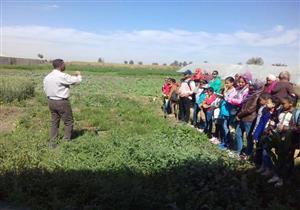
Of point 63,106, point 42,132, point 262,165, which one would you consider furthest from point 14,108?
point 262,165

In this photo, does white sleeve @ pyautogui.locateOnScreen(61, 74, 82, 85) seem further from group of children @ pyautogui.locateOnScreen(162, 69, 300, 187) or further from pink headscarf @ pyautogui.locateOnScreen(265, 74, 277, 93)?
pink headscarf @ pyautogui.locateOnScreen(265, 74, 277, 93)

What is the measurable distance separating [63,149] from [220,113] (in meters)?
3.91

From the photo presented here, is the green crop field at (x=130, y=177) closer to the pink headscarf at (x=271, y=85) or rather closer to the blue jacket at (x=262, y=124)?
the blue jacket at (x=262, y=124)

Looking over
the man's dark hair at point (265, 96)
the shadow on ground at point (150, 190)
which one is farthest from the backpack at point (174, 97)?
the shadow on ground at point (150, 190)

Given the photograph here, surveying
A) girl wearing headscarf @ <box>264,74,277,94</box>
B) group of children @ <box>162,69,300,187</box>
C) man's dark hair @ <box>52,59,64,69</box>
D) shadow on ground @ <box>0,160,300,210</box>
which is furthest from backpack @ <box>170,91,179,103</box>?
shadow on ground @ <box>0,160,300,210</box>

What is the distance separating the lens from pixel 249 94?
8438 millimetres

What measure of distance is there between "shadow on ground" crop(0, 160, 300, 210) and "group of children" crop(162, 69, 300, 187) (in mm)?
628

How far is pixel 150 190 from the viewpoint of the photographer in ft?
17.2

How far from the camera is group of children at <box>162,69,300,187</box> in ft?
20.2

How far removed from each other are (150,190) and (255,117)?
11.7 ft

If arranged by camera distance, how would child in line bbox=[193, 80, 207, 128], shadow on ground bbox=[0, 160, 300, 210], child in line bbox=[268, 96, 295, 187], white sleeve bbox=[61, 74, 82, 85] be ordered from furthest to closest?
child in line bbox=[193, 80, 207, 128]
white sleeve bbox=[61, 74, 82, 85]
child in line bbox=[268, 96, 295, 187]
shadow on ground bbox=[0, 160, 300, 210]

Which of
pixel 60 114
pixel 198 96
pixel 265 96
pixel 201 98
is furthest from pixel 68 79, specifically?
pixel 198 96

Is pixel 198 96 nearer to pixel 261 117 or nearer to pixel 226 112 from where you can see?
pixel 226 112

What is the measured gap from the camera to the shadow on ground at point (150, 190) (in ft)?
16.4
